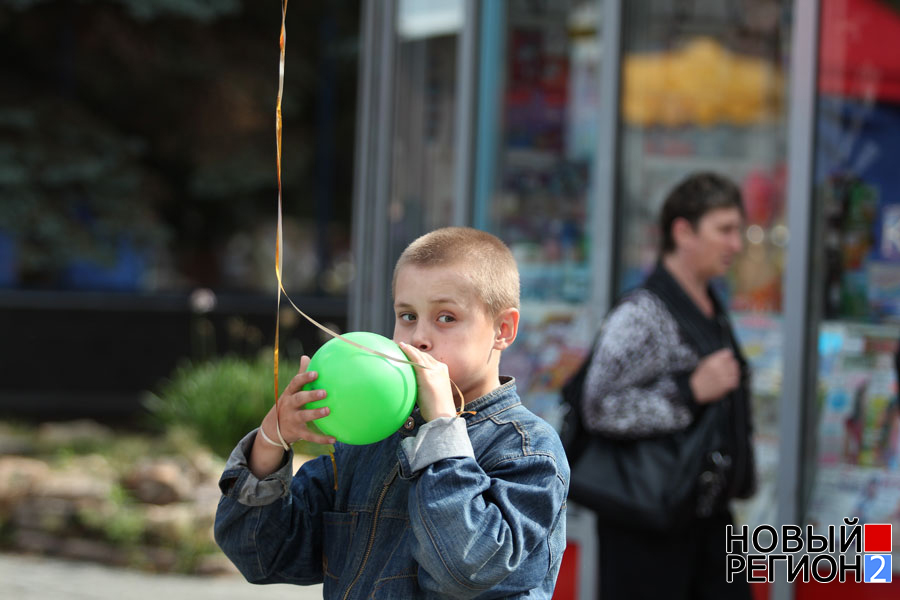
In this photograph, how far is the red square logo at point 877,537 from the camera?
13.8ft

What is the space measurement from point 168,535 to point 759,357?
3355 millimetres

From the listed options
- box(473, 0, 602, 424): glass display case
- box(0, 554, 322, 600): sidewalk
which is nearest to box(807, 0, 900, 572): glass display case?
box(473, 0, 602, 424): glass display case

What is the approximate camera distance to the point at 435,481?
1731 mm

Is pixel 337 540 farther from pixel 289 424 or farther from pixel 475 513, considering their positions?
pixel 475 513

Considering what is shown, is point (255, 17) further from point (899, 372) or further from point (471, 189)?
point (899, 372)

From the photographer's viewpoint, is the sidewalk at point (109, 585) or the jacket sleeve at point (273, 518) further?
the sidewalk at point (109, 585)

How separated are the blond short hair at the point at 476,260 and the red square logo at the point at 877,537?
9.29 feet

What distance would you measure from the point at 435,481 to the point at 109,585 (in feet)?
15.2

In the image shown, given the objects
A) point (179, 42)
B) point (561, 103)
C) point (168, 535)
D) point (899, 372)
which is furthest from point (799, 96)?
point (179, 42)

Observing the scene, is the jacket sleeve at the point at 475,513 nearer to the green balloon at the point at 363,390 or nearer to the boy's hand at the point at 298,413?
the green balloon at the point at 363,390

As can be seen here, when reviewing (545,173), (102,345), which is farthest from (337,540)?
(102,345)

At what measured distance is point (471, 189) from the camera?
5422 mm

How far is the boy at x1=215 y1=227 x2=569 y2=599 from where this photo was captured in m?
1.74

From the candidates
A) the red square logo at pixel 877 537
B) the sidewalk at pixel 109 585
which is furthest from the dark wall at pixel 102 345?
the red square logo at pixel 877 537
